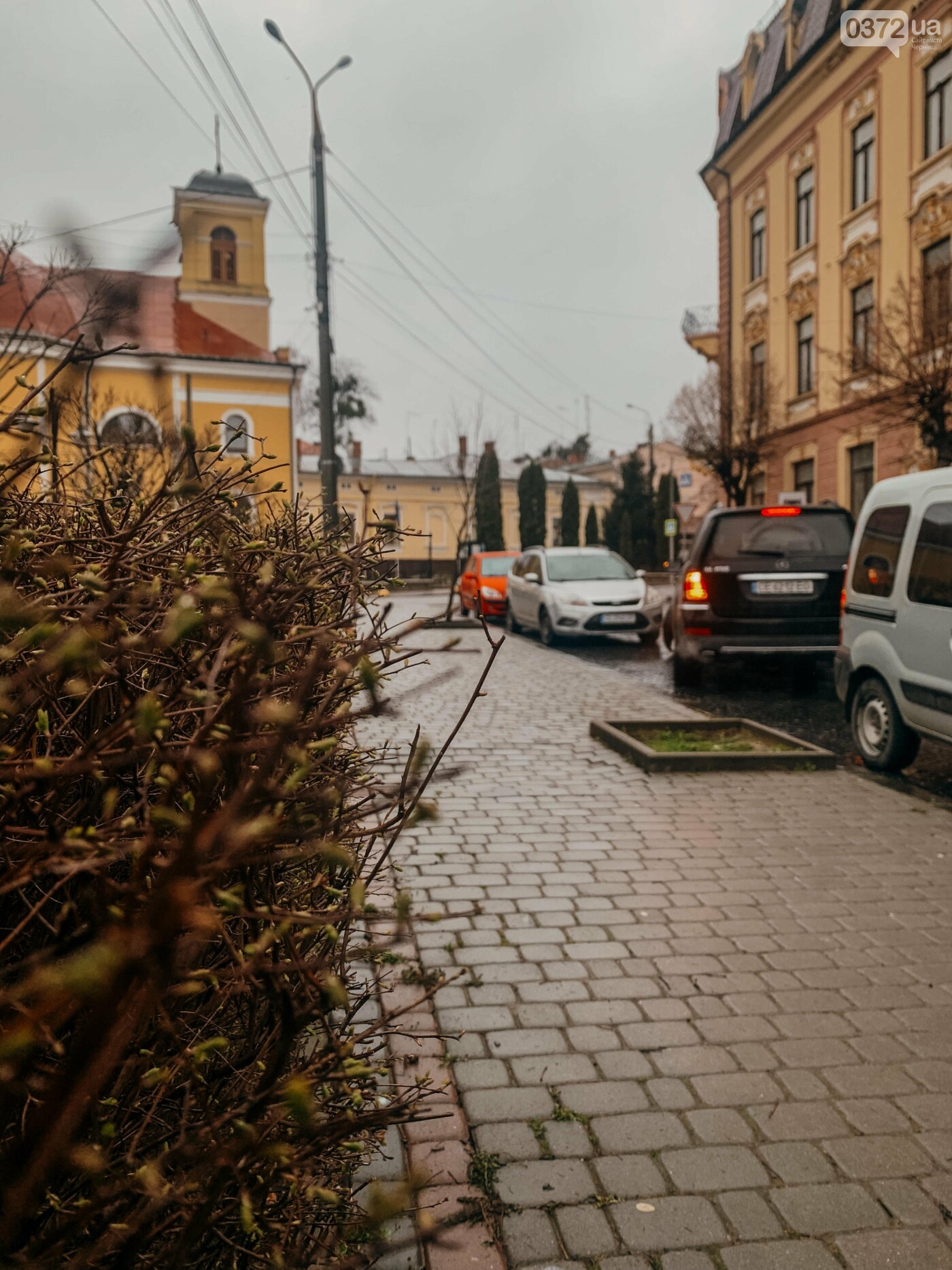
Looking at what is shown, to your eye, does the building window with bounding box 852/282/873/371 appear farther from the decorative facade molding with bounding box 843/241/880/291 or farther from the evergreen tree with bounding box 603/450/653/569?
the evergreen tree with bounding box 603/450/653/569

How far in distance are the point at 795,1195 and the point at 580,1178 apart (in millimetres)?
510

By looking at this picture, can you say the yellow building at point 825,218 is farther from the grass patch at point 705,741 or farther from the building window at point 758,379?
the grass patch at point 705,741

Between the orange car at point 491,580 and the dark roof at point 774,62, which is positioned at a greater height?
the dark roof at point 774,62

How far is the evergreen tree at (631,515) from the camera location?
207 ft

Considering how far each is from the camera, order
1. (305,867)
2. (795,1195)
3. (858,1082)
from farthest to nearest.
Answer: (858,1082) → (795,1195) → (305,867)

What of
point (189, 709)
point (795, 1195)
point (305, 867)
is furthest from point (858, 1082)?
point (189, 709)

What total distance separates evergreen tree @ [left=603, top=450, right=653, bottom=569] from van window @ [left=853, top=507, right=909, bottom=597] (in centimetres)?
5425

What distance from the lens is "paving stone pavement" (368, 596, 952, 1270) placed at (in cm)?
254

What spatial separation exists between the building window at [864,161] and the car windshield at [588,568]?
44.1 feet

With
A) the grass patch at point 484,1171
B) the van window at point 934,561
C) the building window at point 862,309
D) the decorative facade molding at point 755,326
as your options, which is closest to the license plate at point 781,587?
the van window at point 934,561

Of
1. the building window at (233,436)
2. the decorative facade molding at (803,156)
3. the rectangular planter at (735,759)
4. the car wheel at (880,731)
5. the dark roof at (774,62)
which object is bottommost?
the rectangular planter at (735,759)

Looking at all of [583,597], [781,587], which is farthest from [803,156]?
[781,587]

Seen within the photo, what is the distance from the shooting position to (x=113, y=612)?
4.65ft

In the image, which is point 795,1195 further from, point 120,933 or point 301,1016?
point 120,933
